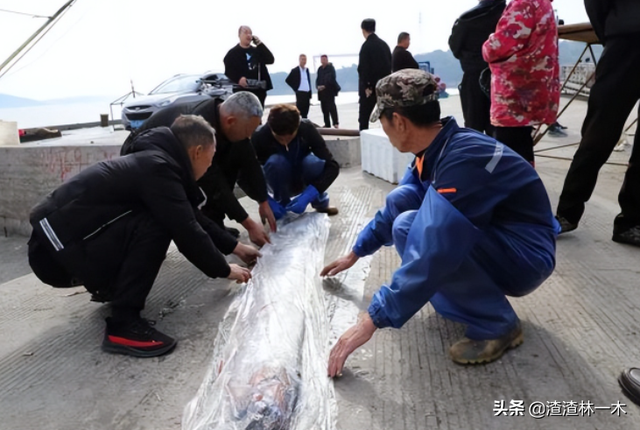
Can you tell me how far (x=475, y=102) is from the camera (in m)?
3.74

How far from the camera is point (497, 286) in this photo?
5.17 feet

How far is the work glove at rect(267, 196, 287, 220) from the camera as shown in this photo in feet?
11.5

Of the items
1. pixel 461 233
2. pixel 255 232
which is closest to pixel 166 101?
pixel 255 232

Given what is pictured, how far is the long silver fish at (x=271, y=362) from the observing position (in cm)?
137

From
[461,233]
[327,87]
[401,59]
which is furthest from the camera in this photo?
[327,87]

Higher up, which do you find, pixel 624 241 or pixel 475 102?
pixel 475 102

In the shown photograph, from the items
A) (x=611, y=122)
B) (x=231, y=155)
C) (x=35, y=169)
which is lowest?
(x=35, y=169)

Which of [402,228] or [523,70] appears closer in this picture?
[402,228]

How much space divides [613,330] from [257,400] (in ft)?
4.21

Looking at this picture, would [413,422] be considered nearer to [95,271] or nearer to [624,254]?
[95,271]

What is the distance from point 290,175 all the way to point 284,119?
50cm

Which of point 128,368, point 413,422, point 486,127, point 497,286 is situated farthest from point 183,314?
point 486,127

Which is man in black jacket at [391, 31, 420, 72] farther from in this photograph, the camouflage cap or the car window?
the car window

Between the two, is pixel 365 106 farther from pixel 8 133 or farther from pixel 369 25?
pixel 8 133
